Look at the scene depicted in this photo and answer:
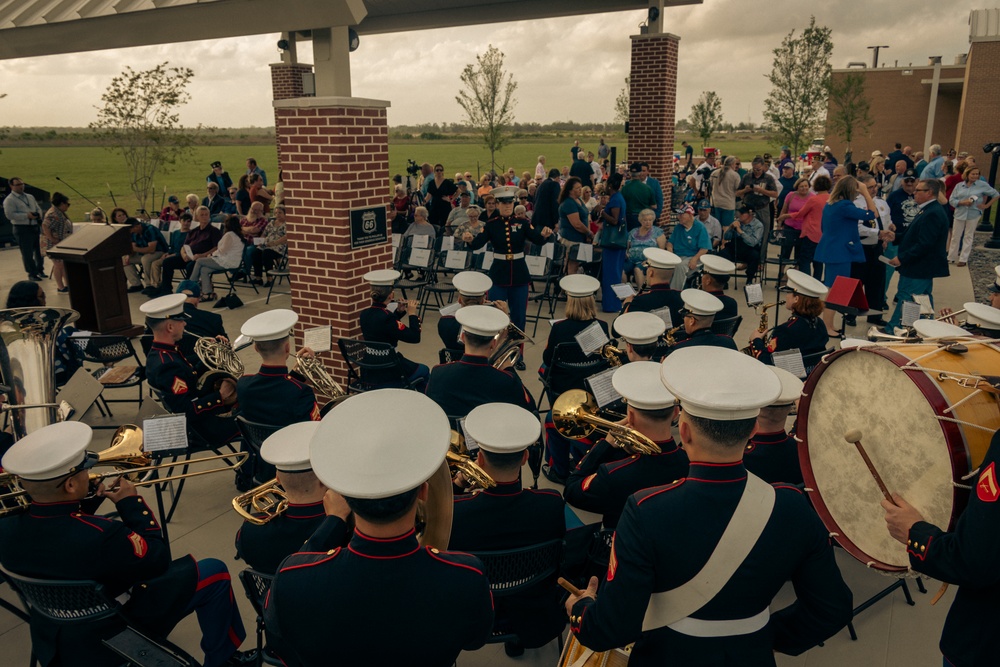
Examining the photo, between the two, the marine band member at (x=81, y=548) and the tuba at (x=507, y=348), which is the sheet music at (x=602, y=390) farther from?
the marine band member at (x=81, y=548)

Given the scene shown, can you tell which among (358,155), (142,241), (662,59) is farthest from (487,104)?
(358,155)

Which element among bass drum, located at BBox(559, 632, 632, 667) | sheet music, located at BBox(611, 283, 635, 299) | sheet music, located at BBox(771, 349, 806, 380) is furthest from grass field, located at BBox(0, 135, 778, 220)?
bass drum, located at BBox(559, 632, 632, 667)


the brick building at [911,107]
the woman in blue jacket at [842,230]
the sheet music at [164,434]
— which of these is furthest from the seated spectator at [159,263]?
the brick building at [911,107]

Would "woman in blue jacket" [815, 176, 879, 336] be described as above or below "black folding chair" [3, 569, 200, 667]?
above

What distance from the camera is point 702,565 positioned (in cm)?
204

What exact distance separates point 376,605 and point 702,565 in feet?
3.24

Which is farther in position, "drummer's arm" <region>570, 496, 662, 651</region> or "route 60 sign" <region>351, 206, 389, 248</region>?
"route 60 sign" <region>351, 206, 389, 248</region>

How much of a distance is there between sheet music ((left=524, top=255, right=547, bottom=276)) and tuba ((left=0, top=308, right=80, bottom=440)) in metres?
6.15

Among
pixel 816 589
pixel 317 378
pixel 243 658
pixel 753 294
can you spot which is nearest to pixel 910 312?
pixel 753 294

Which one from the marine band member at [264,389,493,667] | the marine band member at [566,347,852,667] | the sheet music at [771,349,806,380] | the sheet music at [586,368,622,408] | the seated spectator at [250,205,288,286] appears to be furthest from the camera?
the seated spectator at [250,205,288,286]

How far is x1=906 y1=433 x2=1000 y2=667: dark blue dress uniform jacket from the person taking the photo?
6.81ft

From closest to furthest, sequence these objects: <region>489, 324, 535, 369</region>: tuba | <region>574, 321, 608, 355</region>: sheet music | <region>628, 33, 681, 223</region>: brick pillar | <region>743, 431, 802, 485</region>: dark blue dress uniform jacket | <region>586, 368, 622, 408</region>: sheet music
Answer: <region>743, 431, 802, 485</region>: dark blue dress uniform jacket
<region>586, 368, 622, 408</region>: sheet music
<region>574, 321, 608, 355</region>: sheet music
<region>489, 324, 535, 369</region>: tuba
<region>628, 33, 681, 223</region>: brick pillar

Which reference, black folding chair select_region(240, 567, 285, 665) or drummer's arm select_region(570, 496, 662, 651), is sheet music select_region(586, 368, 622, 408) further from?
black folding chair select_region(240, 567, 285, 665)

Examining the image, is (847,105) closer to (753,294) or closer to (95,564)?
(753,294)
